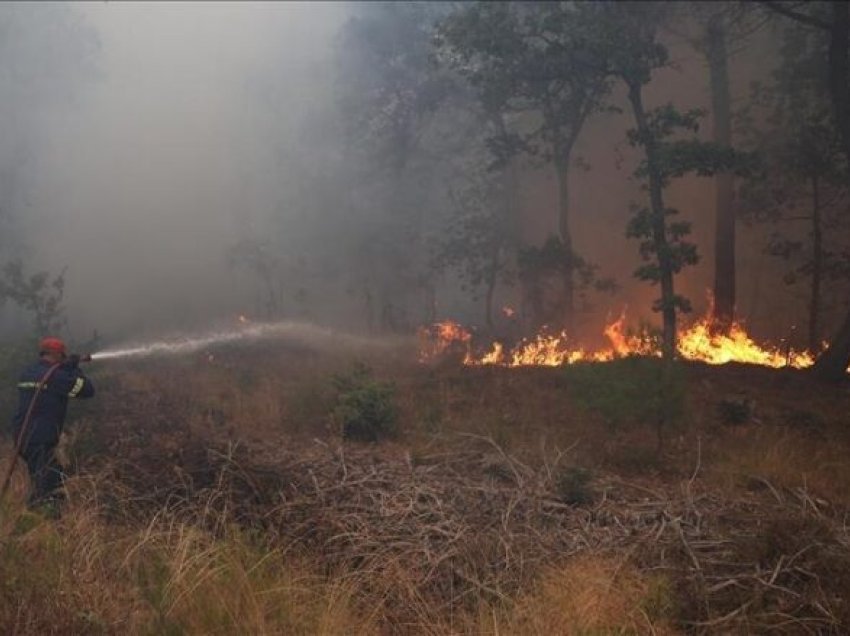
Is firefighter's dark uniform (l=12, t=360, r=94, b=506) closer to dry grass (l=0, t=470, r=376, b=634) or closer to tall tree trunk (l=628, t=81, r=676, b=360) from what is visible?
dry grass (l=0, t=470, r=376, b=634)

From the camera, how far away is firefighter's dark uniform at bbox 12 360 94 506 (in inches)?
253

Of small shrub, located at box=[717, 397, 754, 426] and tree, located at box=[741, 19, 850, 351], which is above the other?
tree, located at box=[741, 19, 850, 351]

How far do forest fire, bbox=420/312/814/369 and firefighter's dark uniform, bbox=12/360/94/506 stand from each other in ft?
27.1

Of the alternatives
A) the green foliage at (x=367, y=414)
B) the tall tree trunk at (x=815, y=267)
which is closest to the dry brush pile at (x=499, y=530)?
the green foliage at (x=367, y=414)

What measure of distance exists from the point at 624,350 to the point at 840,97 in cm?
668

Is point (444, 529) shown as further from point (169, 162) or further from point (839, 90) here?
point (169, 162)

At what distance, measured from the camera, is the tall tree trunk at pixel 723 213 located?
51.9 feet

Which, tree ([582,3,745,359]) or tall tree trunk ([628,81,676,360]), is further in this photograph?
tall tree trunk ([628,81,676,360])

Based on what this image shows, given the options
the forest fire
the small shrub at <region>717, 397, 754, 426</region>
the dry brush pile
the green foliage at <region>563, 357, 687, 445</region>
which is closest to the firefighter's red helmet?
the dry brush pile

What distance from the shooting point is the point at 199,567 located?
4223 mm

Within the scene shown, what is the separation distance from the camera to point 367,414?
8602mm

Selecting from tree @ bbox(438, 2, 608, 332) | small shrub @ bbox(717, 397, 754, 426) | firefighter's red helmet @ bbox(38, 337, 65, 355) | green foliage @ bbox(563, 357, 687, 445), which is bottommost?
small shrub @ bbox(717, 397, 754, 426)

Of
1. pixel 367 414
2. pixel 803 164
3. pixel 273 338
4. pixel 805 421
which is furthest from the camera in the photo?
pixel 273 338

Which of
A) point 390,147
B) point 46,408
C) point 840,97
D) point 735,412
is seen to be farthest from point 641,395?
point 390,147
